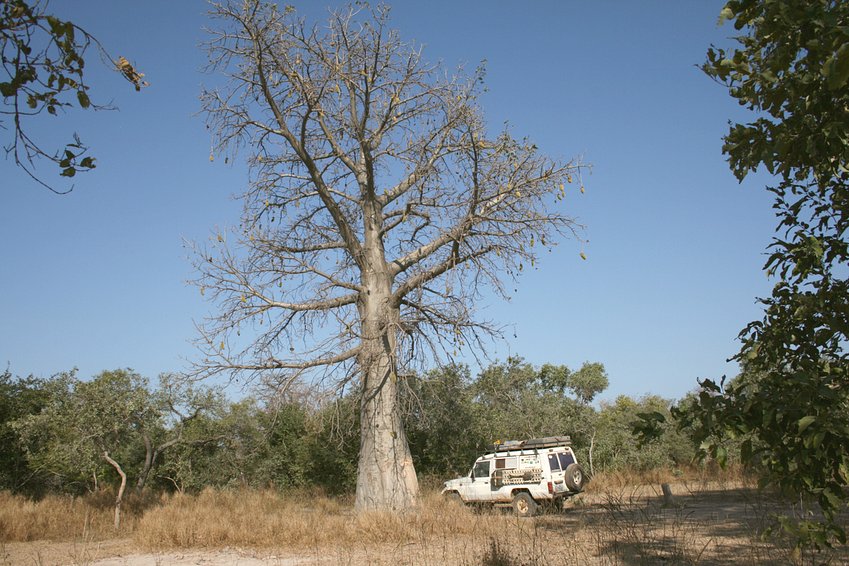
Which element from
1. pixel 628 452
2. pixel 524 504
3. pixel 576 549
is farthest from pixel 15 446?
pixel 628 452

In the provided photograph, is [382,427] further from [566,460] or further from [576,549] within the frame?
[576,549]

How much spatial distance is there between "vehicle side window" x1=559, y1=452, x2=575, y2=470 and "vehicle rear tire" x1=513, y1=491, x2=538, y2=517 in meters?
1.09

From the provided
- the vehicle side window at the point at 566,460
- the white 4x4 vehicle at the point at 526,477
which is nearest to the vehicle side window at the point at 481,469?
the white 4x4 vehicle at the point at 526,477

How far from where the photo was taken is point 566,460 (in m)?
14.6

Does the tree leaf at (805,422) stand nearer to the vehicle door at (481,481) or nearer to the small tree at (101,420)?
the vehicle door at (481,481)

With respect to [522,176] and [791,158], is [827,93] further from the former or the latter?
[522,176]

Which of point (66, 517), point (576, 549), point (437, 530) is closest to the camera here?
point (576, 549)

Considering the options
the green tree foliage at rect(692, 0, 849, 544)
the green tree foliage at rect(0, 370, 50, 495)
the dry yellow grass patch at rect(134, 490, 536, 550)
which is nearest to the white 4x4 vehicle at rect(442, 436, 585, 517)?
the dry yellow grass patch at rect(134, 490, 536, 550)

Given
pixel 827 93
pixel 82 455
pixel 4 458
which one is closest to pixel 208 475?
pixel 82 455

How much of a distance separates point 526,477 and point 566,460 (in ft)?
3.53

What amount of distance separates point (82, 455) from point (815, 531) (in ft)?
51.5

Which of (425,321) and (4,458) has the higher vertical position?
(425,321)

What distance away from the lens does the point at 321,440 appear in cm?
2011

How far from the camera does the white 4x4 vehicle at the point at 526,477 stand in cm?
1401
